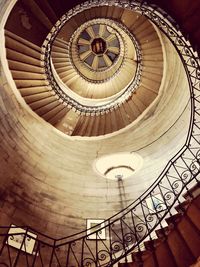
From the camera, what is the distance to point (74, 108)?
8.73m

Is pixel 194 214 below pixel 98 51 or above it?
below

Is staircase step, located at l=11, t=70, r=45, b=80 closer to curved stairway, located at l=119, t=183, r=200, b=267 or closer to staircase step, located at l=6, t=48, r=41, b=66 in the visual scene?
staircase step, located at l=6, t=48, r=41, b=66

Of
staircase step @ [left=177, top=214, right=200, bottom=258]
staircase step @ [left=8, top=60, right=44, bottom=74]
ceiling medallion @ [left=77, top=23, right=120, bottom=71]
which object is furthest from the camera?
ceiling medallion @ [left=77, top=23, right=120, bottom=71]

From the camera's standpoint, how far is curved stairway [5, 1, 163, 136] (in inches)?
274

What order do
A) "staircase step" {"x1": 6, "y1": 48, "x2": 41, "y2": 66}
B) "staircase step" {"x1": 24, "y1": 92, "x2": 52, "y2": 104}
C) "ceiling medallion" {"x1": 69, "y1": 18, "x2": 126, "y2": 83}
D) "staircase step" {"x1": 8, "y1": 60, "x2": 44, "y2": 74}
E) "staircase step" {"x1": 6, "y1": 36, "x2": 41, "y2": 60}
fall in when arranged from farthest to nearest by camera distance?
1. "ceiling medallion" {"x1": 69, "y1": 18, "x2": 126, "y2": 83}
2. "staircase step" {"x1": 24, "y1": 92, "x2": 52, "y2": 104}
3. "staircase step" {"x1": 8, "y1": 60, "x2": 44, "y2": 74}
4. "staircase step" {"x1": 6, "y1": 48, "x2": 41, "y2": 66}
5. "staircase step" {"x1": 6, "y1": 36, "x2": 41, "y2": 60}

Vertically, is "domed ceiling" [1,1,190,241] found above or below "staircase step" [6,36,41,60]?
below

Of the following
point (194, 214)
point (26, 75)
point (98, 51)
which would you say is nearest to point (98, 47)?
point (98, 51)

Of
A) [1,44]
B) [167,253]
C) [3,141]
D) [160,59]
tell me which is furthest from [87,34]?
[167,253]

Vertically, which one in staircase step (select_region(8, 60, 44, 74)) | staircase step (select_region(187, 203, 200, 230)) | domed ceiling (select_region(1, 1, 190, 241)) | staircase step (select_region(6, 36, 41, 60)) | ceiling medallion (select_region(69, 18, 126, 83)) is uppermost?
ceiling medallion (select_region(69, 18, 126, 83))

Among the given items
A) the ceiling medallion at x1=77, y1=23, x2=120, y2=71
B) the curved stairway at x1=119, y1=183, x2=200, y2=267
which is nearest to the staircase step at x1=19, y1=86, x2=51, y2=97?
the curved stairway at x1=119, y1=183, x2=200, y2=267

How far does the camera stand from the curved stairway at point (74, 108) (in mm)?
6949

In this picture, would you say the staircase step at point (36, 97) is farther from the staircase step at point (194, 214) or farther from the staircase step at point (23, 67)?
the staircase step at point (194, 214)

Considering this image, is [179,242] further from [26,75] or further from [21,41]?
[21,41]

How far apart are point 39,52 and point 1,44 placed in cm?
113
